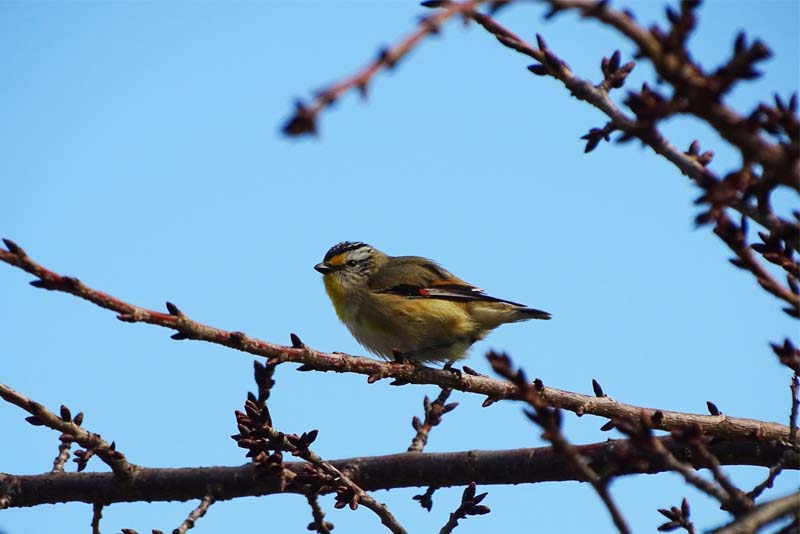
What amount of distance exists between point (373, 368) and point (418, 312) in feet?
13.3

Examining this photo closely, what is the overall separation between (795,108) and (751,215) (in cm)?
69

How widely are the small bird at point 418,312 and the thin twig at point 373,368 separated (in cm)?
284

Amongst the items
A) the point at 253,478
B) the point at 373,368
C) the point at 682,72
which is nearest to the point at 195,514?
the point at 253,478

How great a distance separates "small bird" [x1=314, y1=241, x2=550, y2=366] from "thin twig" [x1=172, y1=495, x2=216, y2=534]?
10.8ft

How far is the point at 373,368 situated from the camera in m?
4.92

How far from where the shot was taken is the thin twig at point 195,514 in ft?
16.1

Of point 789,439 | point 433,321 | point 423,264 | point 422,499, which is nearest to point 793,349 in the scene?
point 789,439

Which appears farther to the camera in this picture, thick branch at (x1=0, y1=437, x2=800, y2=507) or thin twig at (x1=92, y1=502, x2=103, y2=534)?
thick branch at (x1=0, y1=437, x2=800, y2=507)

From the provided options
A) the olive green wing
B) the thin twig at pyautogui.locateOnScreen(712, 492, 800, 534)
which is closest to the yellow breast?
the olive green wing

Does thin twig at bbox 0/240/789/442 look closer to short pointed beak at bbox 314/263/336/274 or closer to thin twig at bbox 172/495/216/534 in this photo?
thin twig at bbox 172/495/216/534

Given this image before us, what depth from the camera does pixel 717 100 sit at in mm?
2391

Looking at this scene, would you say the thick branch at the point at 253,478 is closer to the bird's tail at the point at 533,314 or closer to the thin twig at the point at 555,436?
the thin twig at the point at 555,436

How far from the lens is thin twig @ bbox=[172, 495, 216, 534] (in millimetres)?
4906

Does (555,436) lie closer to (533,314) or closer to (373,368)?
(373,368)
